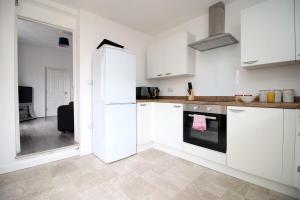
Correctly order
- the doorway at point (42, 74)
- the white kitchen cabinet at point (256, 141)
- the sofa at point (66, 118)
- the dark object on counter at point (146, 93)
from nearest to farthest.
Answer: the white kitchen cabinet at point (256, 141), the dark object on counter at point (146, 93), the sofa at point (66, 118), the doorway at point (42, 74)

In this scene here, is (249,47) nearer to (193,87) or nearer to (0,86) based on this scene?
(193,87)

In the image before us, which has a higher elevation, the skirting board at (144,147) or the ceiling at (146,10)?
the ceiling at (146,10)

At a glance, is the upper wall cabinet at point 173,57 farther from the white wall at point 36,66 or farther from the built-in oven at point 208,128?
the white wall at point 36,66

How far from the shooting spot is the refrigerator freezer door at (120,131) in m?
2.09

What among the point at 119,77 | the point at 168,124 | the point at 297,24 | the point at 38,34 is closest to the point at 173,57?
the point at 119,77

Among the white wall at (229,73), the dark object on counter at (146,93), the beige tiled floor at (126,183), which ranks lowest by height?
the beige tiled floor at (126,183)

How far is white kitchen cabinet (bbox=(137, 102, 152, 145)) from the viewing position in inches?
99.8

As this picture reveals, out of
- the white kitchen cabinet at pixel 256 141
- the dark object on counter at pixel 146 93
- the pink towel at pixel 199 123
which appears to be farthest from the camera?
the dark object on counter at pixel 146 93

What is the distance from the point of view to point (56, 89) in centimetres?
613

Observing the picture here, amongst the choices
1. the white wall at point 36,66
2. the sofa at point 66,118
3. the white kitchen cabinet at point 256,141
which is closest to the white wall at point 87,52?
the sofa at point 66,118

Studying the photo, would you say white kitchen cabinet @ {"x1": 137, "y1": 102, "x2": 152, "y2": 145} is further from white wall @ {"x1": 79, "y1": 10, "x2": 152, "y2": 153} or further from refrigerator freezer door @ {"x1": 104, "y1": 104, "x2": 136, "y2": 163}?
white wall @ {"x1": 79, "y1": 10, "x2": 152, "y2": 153}

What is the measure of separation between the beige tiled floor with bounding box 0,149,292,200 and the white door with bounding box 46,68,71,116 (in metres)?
4.73

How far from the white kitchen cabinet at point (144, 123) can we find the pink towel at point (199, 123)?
0.91m

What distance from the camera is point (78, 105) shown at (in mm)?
2488
